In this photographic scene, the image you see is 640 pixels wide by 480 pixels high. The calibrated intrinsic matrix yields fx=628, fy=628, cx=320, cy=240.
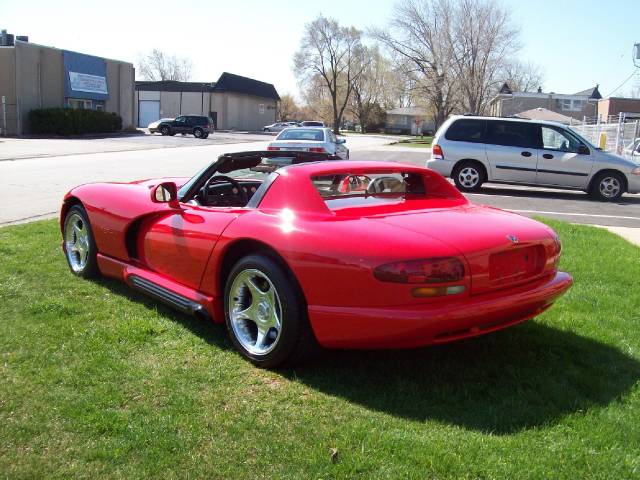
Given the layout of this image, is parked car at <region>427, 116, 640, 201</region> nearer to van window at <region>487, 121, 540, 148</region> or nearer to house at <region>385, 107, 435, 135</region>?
van window at <region>487, 121, 540, 148</region>

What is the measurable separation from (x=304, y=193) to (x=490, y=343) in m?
1.58

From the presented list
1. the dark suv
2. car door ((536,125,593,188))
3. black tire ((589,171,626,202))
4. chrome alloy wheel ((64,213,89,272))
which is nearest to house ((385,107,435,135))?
the dark suv

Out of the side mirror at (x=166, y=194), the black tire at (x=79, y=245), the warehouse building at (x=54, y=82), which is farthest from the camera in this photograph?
the warehouse building at (x=54, y=82)

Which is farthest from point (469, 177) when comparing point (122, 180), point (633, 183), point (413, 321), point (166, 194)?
point (413, 321)

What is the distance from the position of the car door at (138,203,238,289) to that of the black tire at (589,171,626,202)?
1167 cm

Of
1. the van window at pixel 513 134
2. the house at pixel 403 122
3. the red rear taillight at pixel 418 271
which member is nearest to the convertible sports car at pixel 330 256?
the red rear taillight at pixel 418 271

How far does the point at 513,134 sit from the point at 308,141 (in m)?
5.10

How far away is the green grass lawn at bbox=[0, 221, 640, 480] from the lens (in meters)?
2.64

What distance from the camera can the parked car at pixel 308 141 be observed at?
51.4ft

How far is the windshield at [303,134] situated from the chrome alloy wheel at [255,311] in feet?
43.2

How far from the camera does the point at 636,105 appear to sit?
2345 inches

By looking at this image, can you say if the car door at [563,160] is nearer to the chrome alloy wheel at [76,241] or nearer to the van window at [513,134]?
the van window at [513,134]

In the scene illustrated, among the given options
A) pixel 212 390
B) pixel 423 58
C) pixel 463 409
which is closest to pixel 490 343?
pixel 463 409

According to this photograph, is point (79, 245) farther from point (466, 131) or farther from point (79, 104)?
point (79, 104)
